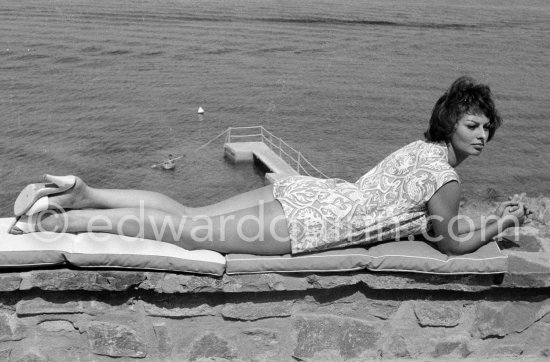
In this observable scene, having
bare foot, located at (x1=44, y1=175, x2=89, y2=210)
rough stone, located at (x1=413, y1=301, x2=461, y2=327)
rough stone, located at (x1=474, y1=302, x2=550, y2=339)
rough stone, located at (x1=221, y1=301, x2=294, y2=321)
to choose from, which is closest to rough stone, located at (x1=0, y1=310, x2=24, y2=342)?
bare foot, located at (x1=44, y1=175, x2=89, y2=210)

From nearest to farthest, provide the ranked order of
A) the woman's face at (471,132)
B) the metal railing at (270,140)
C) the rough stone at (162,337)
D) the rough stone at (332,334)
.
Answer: the rough stone at (162,337) < the rough stone at (332,334) < the woman's face at (471,132) < the metal railing at (270,140)

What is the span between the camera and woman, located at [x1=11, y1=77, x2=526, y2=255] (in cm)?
375

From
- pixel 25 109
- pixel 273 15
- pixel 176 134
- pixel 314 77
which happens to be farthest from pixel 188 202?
pixel 273 15

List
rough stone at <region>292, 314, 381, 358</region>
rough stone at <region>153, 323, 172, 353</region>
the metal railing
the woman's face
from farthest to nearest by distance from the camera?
the metal railing
the woman's face
rough stone at <region>292, 314, 381, 358</region>
rough stone at <region>153, 323, 172, 353</region>

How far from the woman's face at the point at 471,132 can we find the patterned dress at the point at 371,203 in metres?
0.12

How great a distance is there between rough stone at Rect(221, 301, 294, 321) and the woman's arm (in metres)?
0.95

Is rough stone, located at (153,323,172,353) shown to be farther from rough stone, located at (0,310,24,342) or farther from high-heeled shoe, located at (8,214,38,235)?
high-heeled shoe, located at (8,214,38,235)

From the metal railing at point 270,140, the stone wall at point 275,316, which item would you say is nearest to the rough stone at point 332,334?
the stone wall at point 275,316

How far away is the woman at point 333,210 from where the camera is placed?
148 inches

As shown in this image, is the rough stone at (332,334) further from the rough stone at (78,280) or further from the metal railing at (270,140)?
the metal railing at (270,140)

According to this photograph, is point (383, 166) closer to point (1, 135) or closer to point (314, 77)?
point (1, 135)

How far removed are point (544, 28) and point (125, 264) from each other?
45276 mm

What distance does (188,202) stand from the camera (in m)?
21.1

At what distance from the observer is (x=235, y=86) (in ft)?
102
